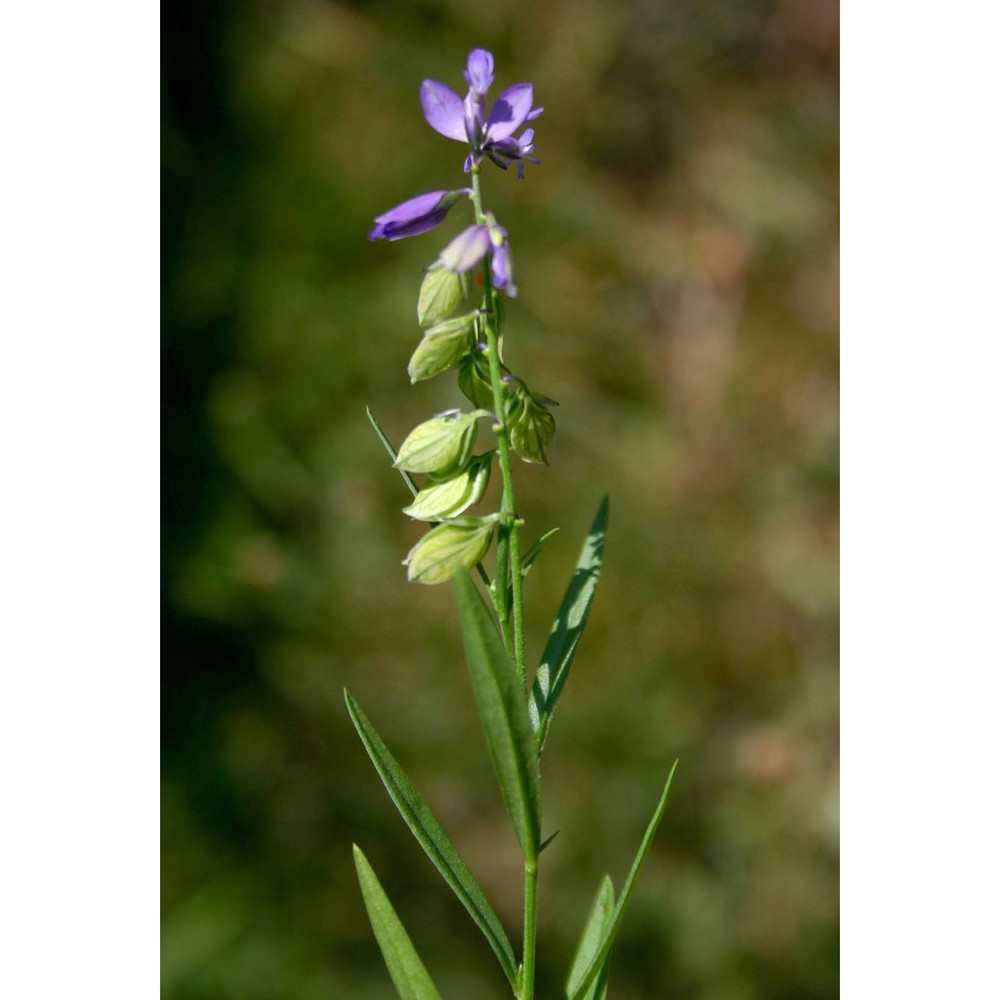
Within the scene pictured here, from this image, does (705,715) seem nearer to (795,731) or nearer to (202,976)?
(795,731)

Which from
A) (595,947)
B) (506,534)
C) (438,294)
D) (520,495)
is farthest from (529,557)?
(520,495)

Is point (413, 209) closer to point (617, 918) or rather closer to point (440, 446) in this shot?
point (440, 446)

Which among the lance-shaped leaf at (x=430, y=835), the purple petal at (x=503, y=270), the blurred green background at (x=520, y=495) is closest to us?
the purple petal at (x=503, y=270)

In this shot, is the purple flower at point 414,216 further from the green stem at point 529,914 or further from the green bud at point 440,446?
the green stem at point 529,914

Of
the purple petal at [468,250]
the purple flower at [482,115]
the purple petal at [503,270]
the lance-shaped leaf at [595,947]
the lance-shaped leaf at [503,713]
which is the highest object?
the purple flower at [482,115]

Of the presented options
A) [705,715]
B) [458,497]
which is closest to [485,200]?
[705,715]

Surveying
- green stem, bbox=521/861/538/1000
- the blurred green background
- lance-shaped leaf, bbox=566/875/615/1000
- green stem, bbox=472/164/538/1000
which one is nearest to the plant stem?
green stem, bbox=472/164/538/1000

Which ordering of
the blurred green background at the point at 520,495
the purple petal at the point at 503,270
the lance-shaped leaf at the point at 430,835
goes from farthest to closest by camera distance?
1. the blurred green background at the point at 520,495
2. the lance-shaped leaf at the point at 430,835
3. the purple petal at the point at 503,270

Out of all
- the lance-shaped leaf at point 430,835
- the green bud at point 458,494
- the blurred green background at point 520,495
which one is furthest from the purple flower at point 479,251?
the blurred green background at point 520,495
